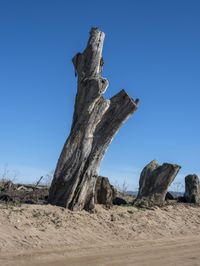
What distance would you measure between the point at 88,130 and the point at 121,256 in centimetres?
417

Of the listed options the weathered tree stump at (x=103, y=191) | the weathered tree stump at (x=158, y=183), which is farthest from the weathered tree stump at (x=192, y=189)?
the weathered tree stump at (x=103, y=191)

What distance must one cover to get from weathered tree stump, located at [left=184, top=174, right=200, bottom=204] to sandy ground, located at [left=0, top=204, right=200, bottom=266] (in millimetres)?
3835

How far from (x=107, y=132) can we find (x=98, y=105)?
0.84 meters

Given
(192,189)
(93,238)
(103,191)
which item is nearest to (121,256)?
(93,238)

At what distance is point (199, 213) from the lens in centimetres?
1861

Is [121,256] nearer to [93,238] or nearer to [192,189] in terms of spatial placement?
[93,238]

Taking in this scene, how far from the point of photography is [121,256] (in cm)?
1169

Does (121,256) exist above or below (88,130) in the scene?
below

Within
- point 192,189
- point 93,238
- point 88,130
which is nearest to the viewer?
point 93,238

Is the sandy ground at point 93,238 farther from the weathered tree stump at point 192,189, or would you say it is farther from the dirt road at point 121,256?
the weathered tree stump at point 192,189

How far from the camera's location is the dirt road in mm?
10508

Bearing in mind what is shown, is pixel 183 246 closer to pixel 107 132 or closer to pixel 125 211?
pixel 125 211

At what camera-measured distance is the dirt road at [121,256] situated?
414 inches

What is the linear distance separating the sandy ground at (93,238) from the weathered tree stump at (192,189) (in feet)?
12.6
